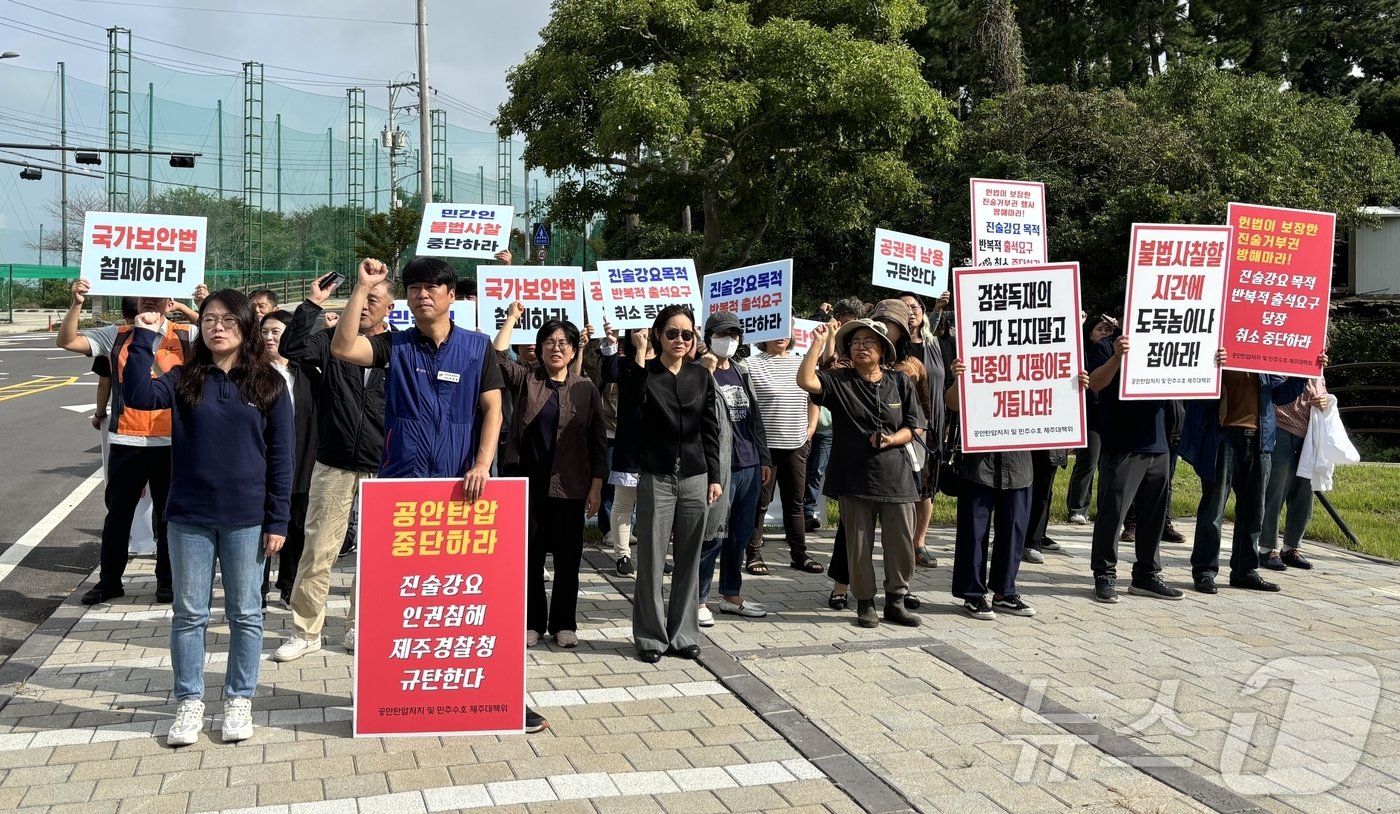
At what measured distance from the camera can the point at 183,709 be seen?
487 cm

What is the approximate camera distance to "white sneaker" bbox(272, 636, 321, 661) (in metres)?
6.09

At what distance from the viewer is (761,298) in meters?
8.74

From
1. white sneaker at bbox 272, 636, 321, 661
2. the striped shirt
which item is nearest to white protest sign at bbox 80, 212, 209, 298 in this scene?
white sneaker at bbox 272, 636, 321, 661

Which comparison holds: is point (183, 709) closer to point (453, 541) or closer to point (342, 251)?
point (453, 541)

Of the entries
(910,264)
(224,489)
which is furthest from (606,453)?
(910,264)

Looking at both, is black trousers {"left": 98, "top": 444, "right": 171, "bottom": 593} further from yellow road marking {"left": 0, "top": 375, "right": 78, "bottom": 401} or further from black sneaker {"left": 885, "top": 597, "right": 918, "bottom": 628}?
yellow road marking {"left": 0, "top": 375, "right": 78, "bottom": 401}

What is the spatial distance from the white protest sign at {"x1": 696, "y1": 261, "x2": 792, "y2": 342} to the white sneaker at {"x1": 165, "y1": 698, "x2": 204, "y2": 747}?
476 centimetres

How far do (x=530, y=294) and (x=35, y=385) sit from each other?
67.0ft

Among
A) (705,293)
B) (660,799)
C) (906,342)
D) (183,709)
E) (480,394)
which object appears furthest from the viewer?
(705,293)

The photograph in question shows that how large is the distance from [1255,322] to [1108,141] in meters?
14.8

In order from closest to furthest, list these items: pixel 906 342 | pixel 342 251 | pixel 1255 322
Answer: pixel 906 342, pixel 1255 322, pixel 342 251

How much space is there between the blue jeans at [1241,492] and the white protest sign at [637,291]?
154 inches

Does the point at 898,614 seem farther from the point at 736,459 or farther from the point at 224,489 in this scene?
the point at 224,489

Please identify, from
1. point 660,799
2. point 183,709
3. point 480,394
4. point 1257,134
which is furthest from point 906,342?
point 1257,134
